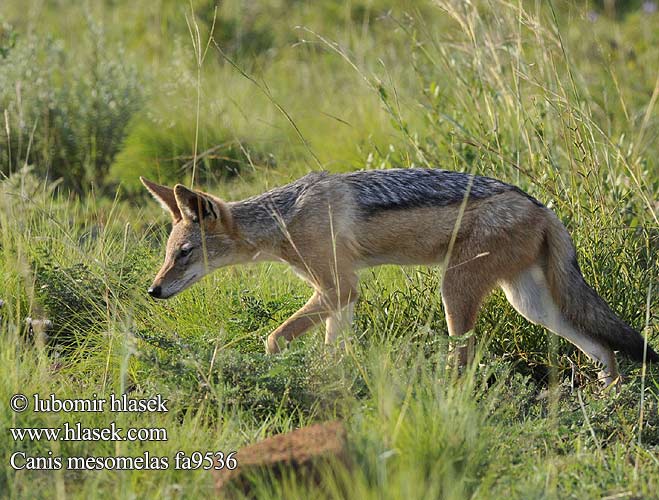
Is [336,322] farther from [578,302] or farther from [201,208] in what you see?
[578,302]

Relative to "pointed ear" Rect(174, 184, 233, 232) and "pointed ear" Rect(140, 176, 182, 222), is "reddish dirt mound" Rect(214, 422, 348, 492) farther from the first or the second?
"pointed ear" Rect(140, 176, 182, 222)

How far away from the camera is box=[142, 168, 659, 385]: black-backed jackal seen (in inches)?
214

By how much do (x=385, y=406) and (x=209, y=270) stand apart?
215 cm

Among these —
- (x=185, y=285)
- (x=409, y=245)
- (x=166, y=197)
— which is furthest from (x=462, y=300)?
(x=166, y=197)

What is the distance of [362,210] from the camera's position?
5711 millimetres

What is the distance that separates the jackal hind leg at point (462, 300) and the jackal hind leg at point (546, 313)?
0.25m

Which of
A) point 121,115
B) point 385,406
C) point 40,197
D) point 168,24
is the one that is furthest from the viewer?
point 168,24

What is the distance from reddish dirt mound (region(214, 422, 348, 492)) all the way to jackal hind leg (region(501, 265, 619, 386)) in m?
2.03

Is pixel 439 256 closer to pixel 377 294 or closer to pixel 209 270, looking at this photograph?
pixel 377 294

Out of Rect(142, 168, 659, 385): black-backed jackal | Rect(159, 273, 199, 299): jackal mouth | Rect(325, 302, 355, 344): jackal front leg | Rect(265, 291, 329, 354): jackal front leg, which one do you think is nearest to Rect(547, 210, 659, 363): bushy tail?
Rect(142, 168, 659, 385): black-backed jackal

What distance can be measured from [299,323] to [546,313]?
1363 mm

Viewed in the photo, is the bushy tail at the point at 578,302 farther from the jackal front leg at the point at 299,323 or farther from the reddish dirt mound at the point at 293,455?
the reddish dirt mound at the point at 293,455

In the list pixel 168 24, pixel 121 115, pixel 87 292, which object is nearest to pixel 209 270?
pixel 87 292

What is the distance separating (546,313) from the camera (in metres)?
5.48
